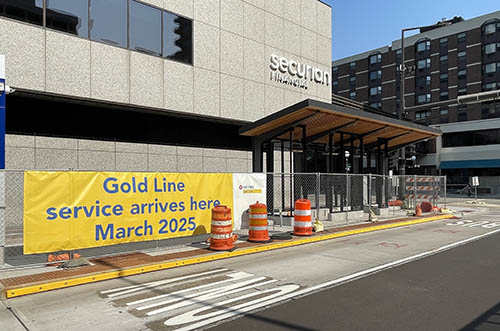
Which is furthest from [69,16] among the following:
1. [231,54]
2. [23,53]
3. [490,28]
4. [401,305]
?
[490,28]

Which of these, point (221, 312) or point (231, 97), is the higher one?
point (231, 97)

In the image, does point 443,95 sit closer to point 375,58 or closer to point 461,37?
point 461,37

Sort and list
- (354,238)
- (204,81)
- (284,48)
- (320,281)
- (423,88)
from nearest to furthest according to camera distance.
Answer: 1. (320,281)
2. (354,238)
3. (204,81)
4. (284,48)
5. (423,88)

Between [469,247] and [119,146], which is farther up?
[119,146]

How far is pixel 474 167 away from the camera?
56.7 m

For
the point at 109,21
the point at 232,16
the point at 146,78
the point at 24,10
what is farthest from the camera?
the point at 232,16

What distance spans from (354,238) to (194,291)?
25.6 feet

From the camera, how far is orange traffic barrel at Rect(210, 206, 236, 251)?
1008cm

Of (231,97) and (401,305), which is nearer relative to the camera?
(401,305)

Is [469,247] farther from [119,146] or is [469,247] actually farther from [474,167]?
[474,167]

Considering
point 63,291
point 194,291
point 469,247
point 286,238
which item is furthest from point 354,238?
point 63,291

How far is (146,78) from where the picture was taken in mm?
16484

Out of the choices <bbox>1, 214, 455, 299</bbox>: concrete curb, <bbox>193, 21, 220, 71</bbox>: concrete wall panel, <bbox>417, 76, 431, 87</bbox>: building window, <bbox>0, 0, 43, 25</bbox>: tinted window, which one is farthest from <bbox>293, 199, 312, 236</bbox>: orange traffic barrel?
<bbox>417, 76, 431, 87</bbox>: building window

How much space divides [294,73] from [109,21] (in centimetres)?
1146
